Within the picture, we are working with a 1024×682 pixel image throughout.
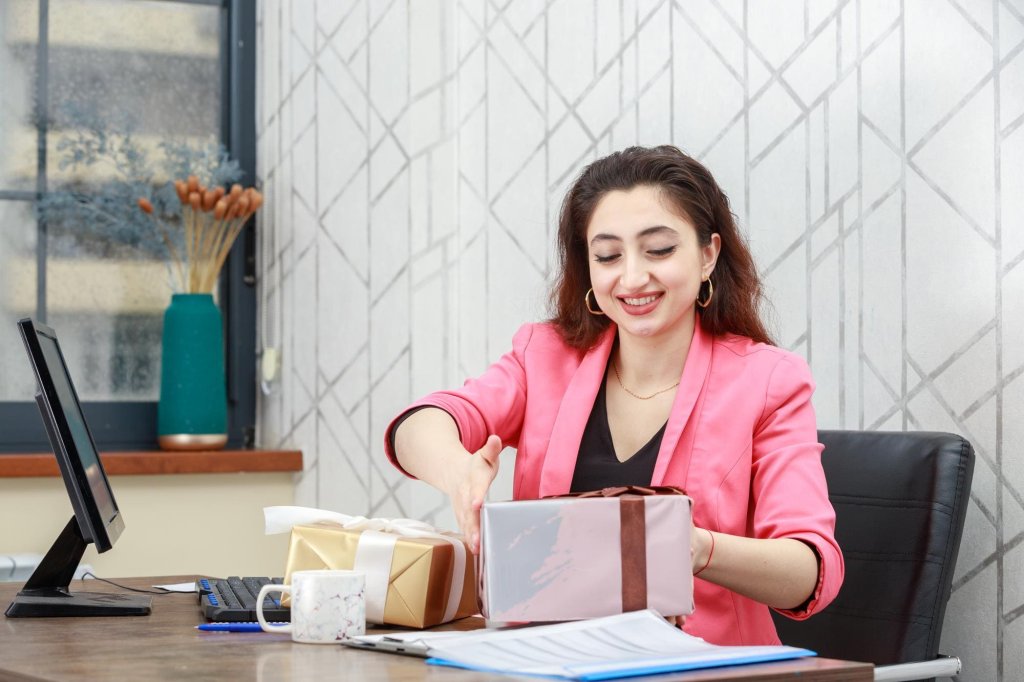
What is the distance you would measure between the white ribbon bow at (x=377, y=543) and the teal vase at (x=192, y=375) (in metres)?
1.77

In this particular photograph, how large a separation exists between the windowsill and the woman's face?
5.46 feet

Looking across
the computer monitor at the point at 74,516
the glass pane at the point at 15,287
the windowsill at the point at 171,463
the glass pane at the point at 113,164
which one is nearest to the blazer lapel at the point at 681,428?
the computer monitor at the point at 74,516

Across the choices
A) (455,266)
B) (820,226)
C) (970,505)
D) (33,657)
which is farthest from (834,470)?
(455,266)

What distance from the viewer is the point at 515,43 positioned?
2.75 m

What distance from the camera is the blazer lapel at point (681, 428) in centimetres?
161

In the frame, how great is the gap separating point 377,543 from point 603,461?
444 millimetres

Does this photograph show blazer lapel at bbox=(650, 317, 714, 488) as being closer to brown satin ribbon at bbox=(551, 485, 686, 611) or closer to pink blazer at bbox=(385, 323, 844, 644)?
pink blazer at bbox=(385, 323, 844, 644)

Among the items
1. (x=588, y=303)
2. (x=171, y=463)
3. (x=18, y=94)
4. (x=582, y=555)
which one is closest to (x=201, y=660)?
(x=582, y=555)

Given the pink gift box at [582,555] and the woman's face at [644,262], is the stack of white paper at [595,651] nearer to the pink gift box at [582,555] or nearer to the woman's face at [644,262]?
the pink gift box at [582,555]

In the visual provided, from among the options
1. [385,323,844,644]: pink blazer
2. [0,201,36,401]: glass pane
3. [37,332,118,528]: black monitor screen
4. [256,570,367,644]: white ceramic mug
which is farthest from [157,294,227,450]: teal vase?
[256,570,367,644]: white ceramic mug

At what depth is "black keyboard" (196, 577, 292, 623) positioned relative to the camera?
1.42 m

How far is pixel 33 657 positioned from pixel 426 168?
185cm

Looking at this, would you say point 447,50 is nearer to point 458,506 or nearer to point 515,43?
point 515,43

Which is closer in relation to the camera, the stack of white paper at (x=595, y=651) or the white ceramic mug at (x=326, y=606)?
the stack of white paper at (x=595, y=651)
